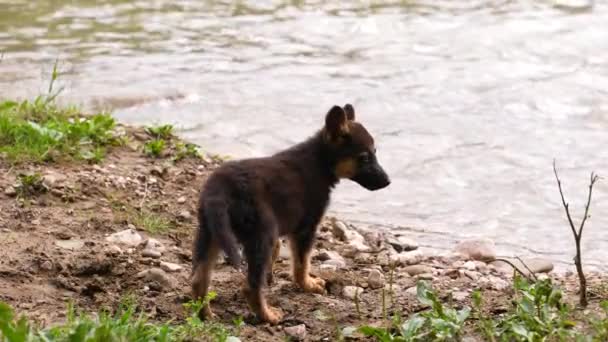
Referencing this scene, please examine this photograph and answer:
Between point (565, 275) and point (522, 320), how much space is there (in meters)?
1.89

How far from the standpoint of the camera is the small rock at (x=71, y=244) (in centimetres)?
564

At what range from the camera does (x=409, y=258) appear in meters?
6.34

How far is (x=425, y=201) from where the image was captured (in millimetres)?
7586

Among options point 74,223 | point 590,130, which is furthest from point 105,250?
point 590,130

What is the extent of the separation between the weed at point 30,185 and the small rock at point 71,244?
0.66 m

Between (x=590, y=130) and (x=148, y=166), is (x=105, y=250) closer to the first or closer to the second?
(x=148, y=166)

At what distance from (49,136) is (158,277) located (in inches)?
78.7

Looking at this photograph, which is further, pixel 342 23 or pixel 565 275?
pixel 342 23

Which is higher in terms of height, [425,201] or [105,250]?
[105,250]

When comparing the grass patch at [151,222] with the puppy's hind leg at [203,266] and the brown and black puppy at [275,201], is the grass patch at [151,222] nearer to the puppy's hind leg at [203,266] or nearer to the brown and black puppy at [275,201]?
the brown and black puppy at [275,201]

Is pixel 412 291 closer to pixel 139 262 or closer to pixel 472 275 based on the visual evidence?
pixel 472 275

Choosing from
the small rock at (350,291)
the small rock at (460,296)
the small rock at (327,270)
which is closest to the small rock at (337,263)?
the small rock at (327,270)

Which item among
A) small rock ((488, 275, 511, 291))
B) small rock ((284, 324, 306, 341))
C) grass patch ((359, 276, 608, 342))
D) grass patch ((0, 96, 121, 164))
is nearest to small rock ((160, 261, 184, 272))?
small rock ((284, 324, 306, 341))

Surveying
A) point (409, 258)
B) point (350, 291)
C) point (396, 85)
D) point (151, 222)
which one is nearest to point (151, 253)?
point (151, 222)
